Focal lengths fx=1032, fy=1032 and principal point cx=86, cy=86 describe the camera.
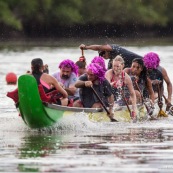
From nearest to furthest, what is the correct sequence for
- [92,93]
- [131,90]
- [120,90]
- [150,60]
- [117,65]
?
[92,93] < [117,65] < [131,90] < [120,90] < [150,60]

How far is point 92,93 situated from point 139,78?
2.12 m

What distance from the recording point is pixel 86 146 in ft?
46.7

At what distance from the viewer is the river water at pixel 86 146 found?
12188 mm

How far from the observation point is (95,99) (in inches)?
707

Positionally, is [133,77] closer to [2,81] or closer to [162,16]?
[2,81]

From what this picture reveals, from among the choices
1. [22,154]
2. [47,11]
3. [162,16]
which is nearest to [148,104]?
[22,154]

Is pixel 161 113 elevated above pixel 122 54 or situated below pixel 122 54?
below

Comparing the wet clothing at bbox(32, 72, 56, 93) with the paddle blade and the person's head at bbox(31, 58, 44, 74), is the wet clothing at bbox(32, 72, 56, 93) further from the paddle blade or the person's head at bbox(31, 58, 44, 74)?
the paddle blade

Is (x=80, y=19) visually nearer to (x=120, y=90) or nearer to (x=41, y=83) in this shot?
(x=120, y=90)

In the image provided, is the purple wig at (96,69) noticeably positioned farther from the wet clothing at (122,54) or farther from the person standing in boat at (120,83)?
the wet clothing at (122,54)

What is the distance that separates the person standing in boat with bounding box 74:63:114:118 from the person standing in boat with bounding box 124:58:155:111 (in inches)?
68.2

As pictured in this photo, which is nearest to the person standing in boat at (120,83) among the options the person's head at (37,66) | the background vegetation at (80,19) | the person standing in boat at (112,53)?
the person standing in boat at (112,53)

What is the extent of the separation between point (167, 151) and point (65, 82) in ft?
18.0

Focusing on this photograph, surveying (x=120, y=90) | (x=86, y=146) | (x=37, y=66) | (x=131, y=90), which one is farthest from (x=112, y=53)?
(x=86, y=146)
